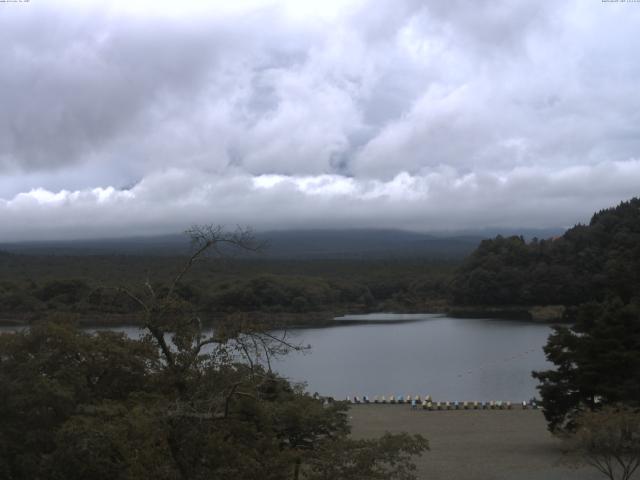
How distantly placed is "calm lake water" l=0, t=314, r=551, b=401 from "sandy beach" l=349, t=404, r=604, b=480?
12.5 ft

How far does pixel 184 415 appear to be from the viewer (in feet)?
21.7

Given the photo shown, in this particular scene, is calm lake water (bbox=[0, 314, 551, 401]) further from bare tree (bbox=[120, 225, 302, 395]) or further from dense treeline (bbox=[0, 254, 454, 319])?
bare tree (bbox=[120, 225, 302, 395])

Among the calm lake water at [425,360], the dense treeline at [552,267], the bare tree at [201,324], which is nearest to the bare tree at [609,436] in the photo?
the bare tree at [201,324]

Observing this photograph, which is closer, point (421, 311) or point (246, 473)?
point (246, 473)

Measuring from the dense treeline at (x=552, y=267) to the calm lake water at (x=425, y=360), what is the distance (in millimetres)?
12062

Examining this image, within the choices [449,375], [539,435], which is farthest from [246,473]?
[449,375]

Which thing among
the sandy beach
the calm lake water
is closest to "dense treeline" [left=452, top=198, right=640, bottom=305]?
the calm lake water

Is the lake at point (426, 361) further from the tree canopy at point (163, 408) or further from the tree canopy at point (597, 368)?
the tree canopy at point (163, 408)

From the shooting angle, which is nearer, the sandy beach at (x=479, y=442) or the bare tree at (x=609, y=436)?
the bare tree at (x=609, y=436)

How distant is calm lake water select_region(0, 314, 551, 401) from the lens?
32062 mm

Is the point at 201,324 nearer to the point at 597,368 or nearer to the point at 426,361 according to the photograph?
the point at 597,368

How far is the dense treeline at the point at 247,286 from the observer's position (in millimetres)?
56438

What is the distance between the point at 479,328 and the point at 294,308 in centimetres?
1872

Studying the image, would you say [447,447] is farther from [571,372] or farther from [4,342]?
[4,342]
